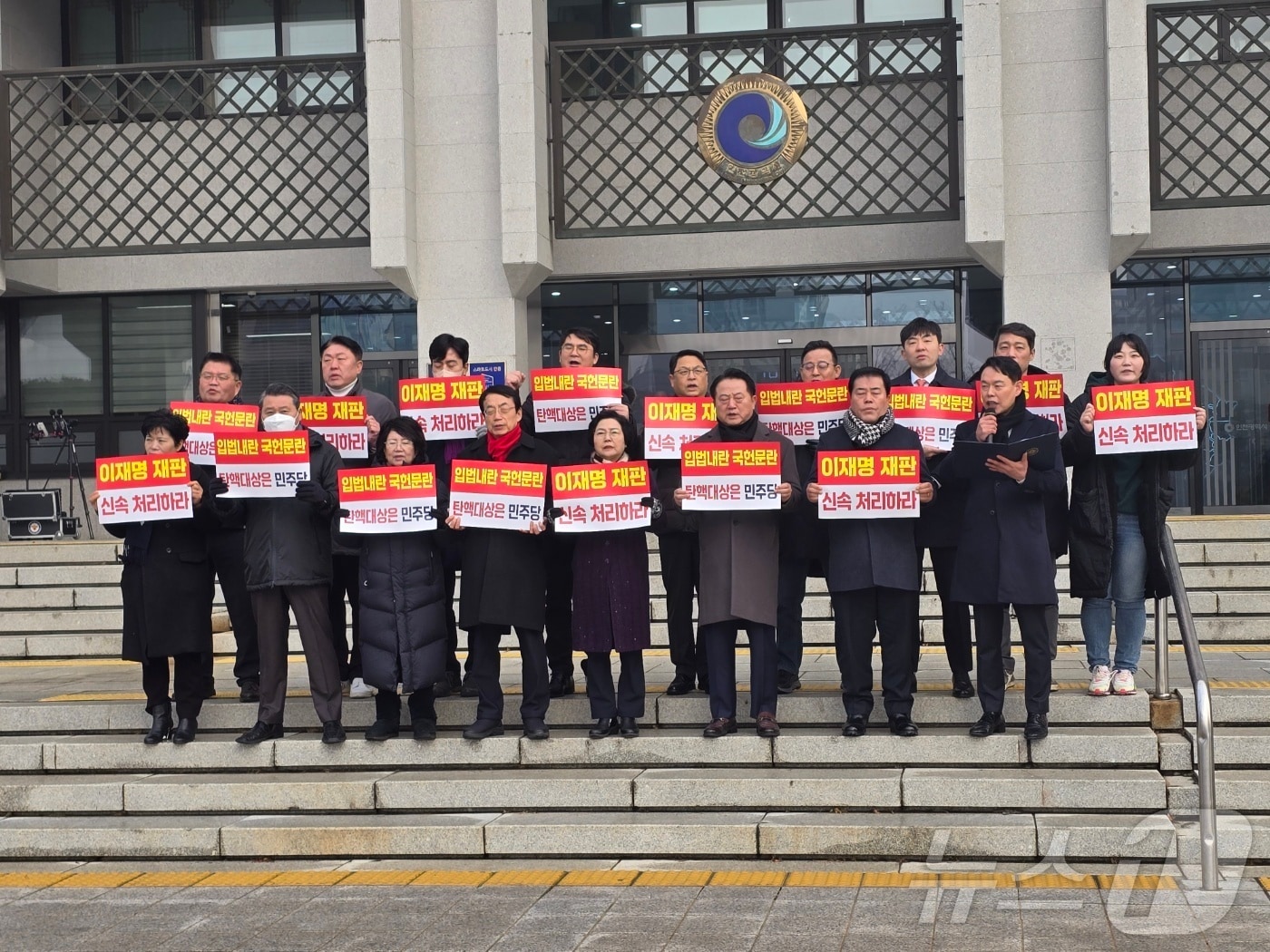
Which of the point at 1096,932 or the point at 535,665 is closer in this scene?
the point at 1096,932


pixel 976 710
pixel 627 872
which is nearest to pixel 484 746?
pixel 627 872

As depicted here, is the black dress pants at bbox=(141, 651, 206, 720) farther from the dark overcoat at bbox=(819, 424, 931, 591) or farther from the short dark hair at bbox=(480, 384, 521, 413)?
the dark overcoat at bbox=(819, 424, 931, 591)

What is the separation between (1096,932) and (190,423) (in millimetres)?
6101

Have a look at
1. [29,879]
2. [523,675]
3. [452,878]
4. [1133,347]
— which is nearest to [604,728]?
[523,675]

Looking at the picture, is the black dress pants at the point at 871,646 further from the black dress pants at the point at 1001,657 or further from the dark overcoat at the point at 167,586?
the dark overcoat at the point at 167,586

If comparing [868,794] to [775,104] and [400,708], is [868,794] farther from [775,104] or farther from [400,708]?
[775,104]

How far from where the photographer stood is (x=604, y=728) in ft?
27.1

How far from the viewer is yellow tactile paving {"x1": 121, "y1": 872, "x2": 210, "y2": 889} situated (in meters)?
7.16

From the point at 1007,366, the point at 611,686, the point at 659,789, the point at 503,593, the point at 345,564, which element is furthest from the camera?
the point at 345,564

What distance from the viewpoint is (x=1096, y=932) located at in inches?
231

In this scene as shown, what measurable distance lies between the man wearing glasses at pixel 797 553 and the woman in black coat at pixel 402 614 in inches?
74.4

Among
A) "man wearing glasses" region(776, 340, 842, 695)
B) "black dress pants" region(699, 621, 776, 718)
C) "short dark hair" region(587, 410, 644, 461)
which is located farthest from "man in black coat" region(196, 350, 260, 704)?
"man wearing glasses" region(776, 340, 842, 695)

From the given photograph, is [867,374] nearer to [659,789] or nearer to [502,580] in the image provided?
[502,580]

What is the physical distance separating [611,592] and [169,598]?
2.54 meters
